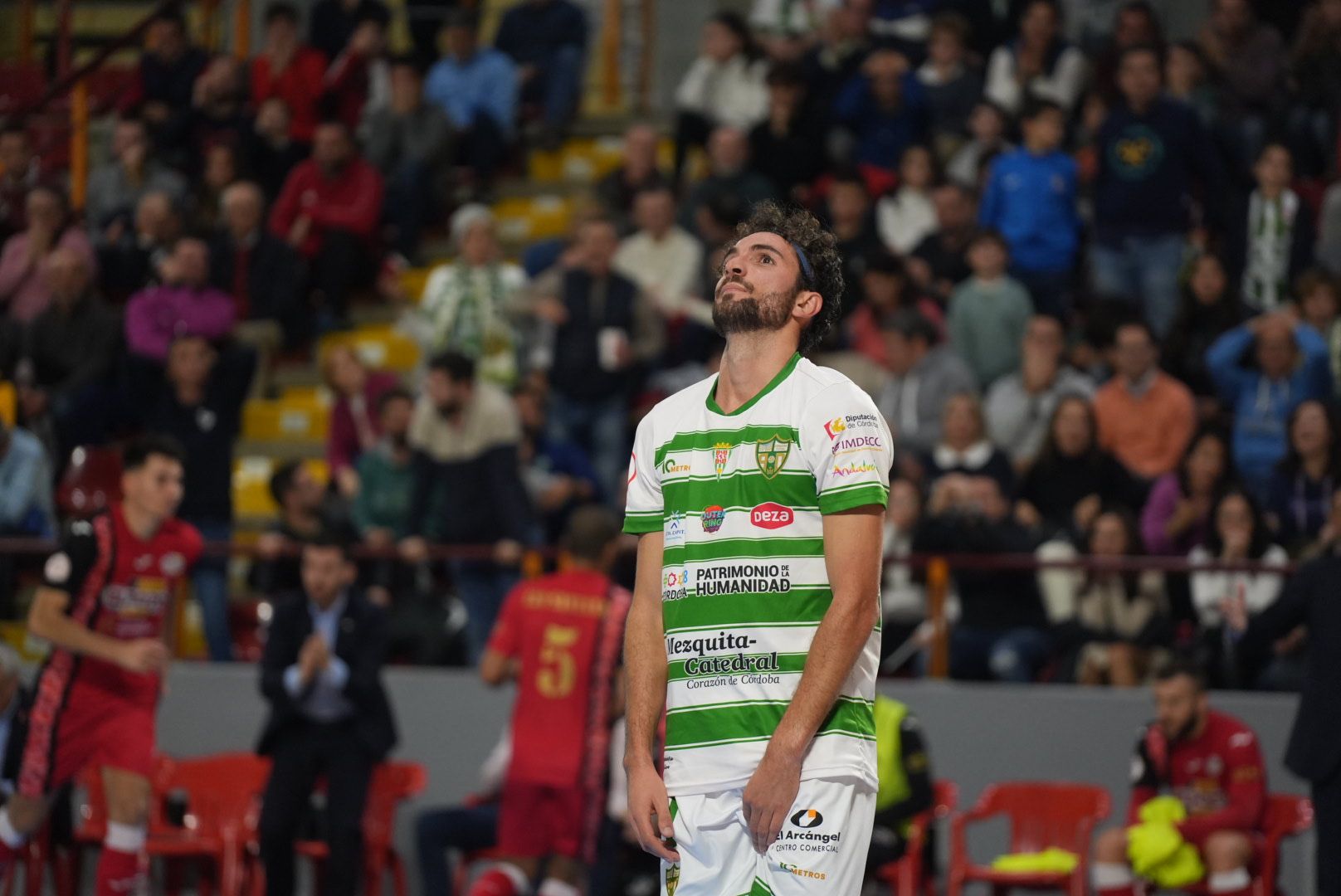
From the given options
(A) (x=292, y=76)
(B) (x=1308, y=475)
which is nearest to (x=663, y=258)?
(A) (x=292, y=76)

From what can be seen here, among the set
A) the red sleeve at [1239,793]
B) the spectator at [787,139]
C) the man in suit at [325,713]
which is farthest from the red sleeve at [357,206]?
the red sleeve at [1239,793]

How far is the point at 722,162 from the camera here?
42.4 ft

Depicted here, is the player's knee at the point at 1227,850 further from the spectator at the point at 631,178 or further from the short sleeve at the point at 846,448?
the spectator at the point at 631,178

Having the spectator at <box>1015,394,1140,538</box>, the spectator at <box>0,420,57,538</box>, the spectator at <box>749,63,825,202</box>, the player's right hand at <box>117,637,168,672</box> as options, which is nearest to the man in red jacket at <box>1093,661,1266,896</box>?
the spectator at <box>1015,394,1140,538</box>

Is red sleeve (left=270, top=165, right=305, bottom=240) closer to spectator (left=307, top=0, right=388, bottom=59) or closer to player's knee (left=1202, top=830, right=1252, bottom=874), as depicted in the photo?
spectator (left=307, top=0, right=388, bottom=59)

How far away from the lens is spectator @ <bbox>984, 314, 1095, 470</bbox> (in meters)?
10.9

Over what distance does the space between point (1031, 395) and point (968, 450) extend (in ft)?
2.22

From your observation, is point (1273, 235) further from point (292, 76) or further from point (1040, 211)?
point (292, 76)

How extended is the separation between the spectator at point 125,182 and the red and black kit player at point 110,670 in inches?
249

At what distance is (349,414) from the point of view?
39.5 ft

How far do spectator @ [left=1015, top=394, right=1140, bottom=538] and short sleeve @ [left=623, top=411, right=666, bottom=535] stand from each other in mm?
6035

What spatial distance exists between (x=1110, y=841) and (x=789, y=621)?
15.5ft

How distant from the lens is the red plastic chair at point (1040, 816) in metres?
8.70

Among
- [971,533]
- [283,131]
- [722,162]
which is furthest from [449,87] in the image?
[971,533]
